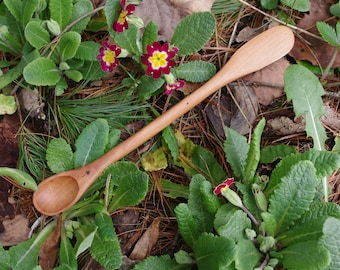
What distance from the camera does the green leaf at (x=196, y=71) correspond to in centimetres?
176

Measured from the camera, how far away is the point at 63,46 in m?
1.68

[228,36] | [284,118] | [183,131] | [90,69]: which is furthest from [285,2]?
[90,69]

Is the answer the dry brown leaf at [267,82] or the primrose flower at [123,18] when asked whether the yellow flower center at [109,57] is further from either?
the dry brown leaf at [267,82]

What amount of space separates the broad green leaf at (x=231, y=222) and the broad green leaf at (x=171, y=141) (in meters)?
0.24

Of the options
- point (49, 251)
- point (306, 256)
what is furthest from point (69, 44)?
point (306, 256)

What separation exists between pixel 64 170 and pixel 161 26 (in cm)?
61

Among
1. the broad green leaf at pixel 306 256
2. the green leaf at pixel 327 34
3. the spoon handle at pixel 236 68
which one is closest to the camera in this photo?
the broad green leaf at pixel 306 256

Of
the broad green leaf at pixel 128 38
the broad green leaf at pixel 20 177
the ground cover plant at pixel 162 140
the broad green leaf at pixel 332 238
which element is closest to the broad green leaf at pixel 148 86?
the ground cover plant at pixel 162 140

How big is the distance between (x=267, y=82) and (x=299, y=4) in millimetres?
313

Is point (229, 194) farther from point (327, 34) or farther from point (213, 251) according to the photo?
point (327, 34)

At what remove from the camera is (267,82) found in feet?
6.02

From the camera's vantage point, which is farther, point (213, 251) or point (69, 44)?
point (69, 44)

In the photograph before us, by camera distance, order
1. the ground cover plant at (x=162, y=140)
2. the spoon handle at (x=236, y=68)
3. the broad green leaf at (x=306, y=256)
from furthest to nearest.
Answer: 1. the spoon handle at (x=236, y=68)
2. the ground cover plant at (x=162, y=140)
3. the broad green leaf at (x=306, y=256)

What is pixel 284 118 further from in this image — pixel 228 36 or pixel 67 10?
pixel 67 10
